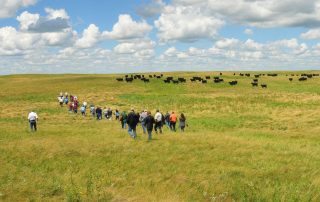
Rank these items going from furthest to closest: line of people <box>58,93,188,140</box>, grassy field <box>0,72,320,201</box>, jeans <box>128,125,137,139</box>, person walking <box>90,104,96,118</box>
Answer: person walking <box>90,104,96,118</box>, jeans <box>128,125,137,139</box>, line of people <box>58,93,188,140</box>, grassy field <box>0,72,320,201</box>

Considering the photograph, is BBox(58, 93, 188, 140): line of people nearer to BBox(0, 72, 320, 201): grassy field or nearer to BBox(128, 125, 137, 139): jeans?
BBox(128, 125, 137, 139): jeans

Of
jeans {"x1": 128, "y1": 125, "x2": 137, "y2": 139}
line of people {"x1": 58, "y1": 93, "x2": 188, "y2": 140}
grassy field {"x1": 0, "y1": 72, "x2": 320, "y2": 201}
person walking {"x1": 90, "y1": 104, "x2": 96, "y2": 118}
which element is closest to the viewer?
grassy field {"x1": 0, "y1": 72, "x2": 320, "y2": 201}

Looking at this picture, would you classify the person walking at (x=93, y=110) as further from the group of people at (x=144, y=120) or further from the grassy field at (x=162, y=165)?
the grassy field at (x=162, y=165)

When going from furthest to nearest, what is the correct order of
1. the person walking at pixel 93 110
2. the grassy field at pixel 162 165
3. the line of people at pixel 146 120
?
the person walking at pixel 93 110, the line of people at pixel 146 120, the grassy field at pixel 162 165

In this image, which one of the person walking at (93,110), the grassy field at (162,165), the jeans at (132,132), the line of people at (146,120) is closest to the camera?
the grassy field at (162,165)

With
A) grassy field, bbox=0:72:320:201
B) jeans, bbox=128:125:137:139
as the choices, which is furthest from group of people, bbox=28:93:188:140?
grassy field, bbox=0:72:320:201

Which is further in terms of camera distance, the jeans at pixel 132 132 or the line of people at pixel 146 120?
the jeans at pixel 132 132

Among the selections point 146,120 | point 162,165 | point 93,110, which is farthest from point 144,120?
point 93,110

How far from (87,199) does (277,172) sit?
307 inches

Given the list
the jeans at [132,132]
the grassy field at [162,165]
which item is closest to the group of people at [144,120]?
the jeans at [132,132]

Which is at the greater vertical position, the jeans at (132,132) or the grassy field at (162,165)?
the jeans at (132,132)

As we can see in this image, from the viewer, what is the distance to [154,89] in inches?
2876

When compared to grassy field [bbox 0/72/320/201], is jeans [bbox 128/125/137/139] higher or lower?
higher

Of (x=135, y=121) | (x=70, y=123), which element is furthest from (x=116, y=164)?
(x=70, y=123)
